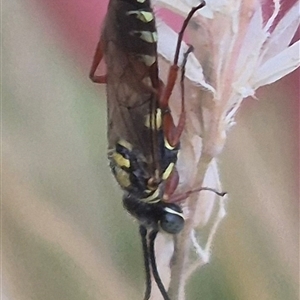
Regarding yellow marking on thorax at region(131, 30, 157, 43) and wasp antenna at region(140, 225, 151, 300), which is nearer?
yellow marking on thorax at region(131, 30, 157, 43)

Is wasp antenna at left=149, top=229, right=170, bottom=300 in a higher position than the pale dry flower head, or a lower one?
lower

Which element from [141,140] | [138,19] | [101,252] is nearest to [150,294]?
[101,252]

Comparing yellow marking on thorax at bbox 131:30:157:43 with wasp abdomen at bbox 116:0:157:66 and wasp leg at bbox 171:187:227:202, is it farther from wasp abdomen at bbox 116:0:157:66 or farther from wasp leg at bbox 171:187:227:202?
wasp leg at bbox 171:187:227:202

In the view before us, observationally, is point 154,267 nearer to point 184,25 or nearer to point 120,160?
point 120,160

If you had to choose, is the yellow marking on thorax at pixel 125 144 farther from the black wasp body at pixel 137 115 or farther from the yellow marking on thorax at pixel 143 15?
the yellow marking on thorax at pixel 143 15

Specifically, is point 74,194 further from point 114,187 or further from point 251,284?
point 251,284

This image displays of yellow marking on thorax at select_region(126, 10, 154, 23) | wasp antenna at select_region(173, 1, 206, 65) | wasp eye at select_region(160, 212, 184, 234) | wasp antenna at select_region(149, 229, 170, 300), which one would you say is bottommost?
wasp antenna at select_region(149, 229, 170, 300)

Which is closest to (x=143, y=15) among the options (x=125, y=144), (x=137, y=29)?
(x=137, y=29)

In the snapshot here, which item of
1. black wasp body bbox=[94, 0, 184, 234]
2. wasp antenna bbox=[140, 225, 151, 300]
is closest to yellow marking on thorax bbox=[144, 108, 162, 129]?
black wasp body bbox=[94, 0, 184, 234]
